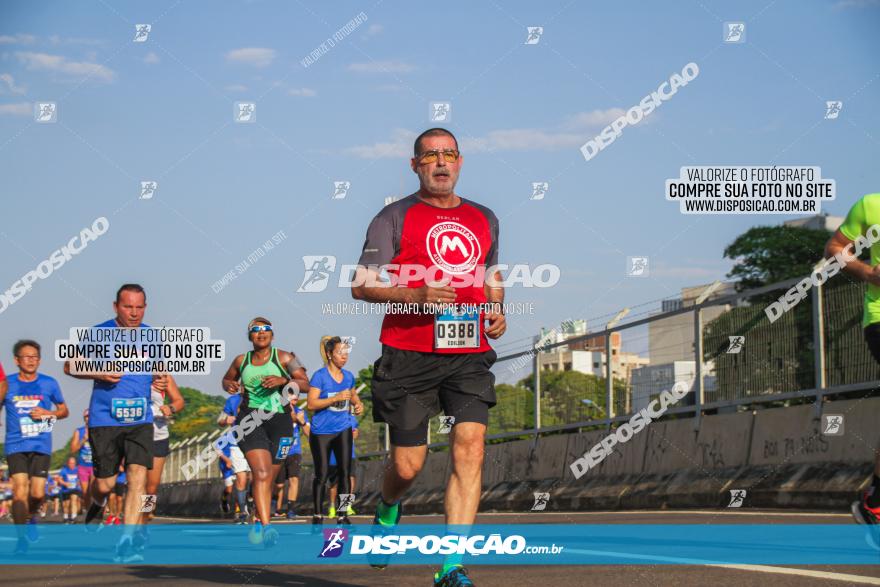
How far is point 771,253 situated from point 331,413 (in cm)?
6006

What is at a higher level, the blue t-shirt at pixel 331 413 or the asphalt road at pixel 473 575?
the blue t-shirt at pixel 331 413

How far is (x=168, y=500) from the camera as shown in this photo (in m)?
41.7

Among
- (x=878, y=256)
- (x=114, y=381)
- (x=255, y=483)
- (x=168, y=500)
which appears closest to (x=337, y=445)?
(x=255, y=483)

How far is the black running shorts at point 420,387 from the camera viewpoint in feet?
23.0

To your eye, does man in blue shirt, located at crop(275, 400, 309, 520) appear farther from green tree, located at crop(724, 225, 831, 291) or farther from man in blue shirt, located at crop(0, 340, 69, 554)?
green tree, located at crop(724, 225, 831, 291)

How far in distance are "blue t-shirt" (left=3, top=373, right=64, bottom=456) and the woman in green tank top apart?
2192 millimetres

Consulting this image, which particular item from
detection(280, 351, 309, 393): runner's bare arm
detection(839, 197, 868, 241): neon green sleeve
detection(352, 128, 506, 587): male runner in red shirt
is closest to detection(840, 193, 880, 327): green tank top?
detection(839, 197, 868, 241): neon green sleeve

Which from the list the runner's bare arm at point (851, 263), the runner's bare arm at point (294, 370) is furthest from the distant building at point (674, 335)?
the runner's bare arm at point (851, 263)

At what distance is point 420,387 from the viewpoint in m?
7.06

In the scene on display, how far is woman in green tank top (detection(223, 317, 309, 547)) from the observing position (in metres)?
12.1

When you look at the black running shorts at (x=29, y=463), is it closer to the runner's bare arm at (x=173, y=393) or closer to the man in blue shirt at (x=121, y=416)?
the runner's bare arm at (x=173, y=393)

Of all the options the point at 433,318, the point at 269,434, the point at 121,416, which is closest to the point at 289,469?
the point at 269,434

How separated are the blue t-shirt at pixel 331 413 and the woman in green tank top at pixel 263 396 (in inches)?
125

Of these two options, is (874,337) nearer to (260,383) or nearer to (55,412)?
(260,383)
